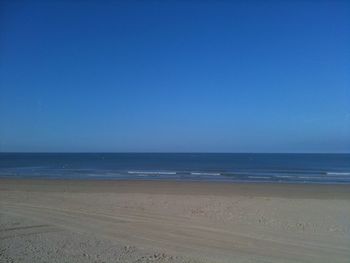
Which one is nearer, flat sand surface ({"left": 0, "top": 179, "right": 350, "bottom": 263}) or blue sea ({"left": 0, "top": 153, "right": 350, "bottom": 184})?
flat sand surface ({"left": 0, "top": 179, "right": 350, "bottom": 263})

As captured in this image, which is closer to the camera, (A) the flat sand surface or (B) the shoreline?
(A) the flat sand surface

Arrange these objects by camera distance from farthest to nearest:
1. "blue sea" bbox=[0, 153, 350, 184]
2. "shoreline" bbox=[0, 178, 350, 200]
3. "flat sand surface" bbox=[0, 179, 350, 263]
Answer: "blue sea" bbox=[0, 153, 350, 184]
"shoreline" bbox=[0, 178, 350, 200]
"flat sand surface" bbox=[0, 179, 350, 263]

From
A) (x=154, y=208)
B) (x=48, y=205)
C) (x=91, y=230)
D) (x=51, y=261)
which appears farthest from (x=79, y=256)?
(x=48, y=205)

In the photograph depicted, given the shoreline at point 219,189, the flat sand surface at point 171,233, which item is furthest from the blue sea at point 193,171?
Result: the flat sand surface at point 171,233

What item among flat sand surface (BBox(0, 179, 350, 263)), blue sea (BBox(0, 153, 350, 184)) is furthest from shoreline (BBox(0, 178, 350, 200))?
flat sand surface (BBox(0, 179, 350, 263))

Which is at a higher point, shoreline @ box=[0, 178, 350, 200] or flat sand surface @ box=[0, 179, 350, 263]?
flat sand surface @ box=[0, 179, 350, 263]

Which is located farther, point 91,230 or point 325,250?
point 91,230

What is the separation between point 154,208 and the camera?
13273 mm

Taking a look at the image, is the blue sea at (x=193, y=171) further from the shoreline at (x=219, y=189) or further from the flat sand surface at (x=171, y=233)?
the flat sand surface at (x=171, y=233)

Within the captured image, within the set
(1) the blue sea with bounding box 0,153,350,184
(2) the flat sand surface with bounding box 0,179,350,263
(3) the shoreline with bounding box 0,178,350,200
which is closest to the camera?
(2) the flat sand surface with bounding box 0,179,350,263

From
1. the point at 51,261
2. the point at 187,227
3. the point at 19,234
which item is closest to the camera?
the point at 51,261

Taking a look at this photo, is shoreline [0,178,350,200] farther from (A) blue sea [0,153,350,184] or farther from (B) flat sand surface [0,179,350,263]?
(B) flat sand surface [0,179,350,263]

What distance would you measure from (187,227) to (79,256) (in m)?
3.38

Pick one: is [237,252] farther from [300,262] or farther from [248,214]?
[248,214]
